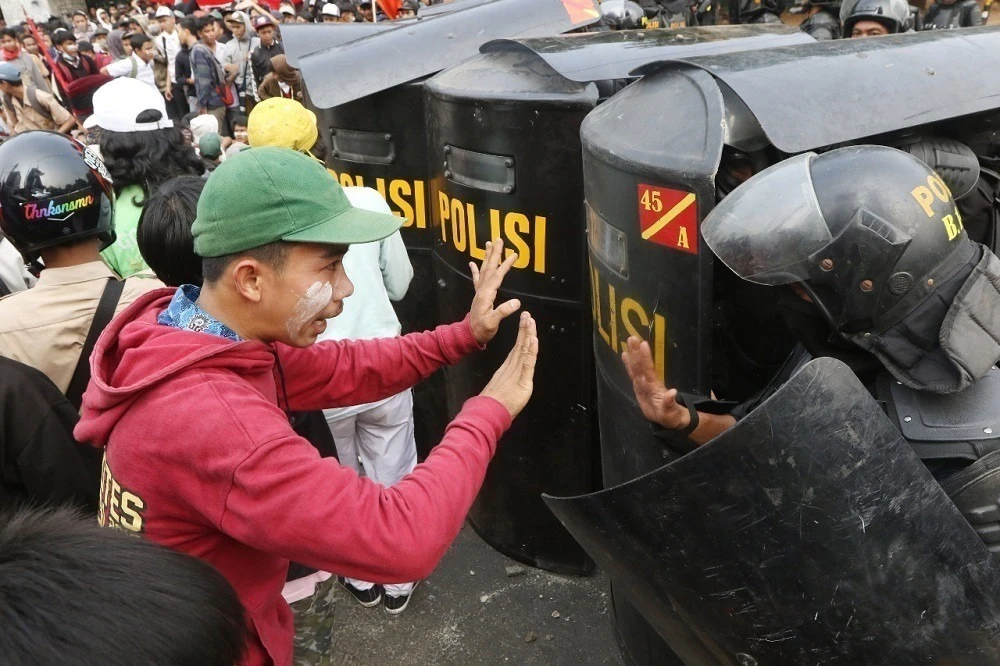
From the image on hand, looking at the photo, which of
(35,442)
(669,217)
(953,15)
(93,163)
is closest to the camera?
(669,217)

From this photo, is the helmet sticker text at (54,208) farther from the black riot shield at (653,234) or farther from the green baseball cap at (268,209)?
the black riot shield at (653,234)

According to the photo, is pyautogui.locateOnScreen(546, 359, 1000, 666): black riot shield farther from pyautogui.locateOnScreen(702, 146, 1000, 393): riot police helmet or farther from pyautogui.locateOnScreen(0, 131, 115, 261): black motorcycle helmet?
pyautogui.locateOnScreen(0, 131, 115, 261): black motorcycle helmet

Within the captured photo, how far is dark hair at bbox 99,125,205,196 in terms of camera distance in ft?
10.0

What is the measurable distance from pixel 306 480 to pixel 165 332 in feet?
1.45

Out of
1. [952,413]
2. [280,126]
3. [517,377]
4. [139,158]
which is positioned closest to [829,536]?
[952,413]

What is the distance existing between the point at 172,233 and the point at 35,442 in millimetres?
623

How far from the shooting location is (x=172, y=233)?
2115 mm

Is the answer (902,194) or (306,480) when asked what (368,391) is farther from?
(902,194)

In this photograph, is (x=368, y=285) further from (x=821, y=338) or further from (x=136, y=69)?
(x=136, y=69)

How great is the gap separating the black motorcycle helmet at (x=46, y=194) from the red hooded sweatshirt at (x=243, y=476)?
2.64 feet

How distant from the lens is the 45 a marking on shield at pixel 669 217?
174cm

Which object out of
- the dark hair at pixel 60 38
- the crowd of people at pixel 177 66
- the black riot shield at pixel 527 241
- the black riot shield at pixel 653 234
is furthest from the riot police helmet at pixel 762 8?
the dark hair at pixel 60 38

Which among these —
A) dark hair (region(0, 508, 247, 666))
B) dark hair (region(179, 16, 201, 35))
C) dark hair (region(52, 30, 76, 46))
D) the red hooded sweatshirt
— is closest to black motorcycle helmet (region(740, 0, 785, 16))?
dark hair (region(179, 16, 201, 35))

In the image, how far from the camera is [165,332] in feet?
4.98
